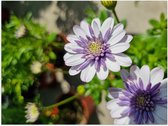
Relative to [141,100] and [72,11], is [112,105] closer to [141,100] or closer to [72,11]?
[141,100]

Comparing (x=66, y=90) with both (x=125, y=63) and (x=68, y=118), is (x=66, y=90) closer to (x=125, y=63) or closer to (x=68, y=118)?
(x=68, y=118)

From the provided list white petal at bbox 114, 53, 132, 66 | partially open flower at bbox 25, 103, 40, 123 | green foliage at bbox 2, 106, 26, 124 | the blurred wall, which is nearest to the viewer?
white petal at bbox 114, 53, 132, 66

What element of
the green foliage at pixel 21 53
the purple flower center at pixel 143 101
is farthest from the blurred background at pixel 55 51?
the purple flower center at pixel 143 101

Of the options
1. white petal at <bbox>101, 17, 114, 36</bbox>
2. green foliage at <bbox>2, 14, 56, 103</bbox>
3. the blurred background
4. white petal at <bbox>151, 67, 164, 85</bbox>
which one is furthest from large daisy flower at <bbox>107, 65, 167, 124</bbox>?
green foliage at <bbox>2, 14, 56, 103</bbox>

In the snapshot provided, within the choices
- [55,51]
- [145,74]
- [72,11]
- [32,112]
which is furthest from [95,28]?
[72,11]

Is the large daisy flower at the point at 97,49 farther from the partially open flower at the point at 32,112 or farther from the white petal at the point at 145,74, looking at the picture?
the partially open flower at the point at 32,112

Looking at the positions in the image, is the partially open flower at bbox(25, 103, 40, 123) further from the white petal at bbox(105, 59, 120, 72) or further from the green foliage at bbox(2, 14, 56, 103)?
the white petal at bbox(105, 59, 120, 72)
